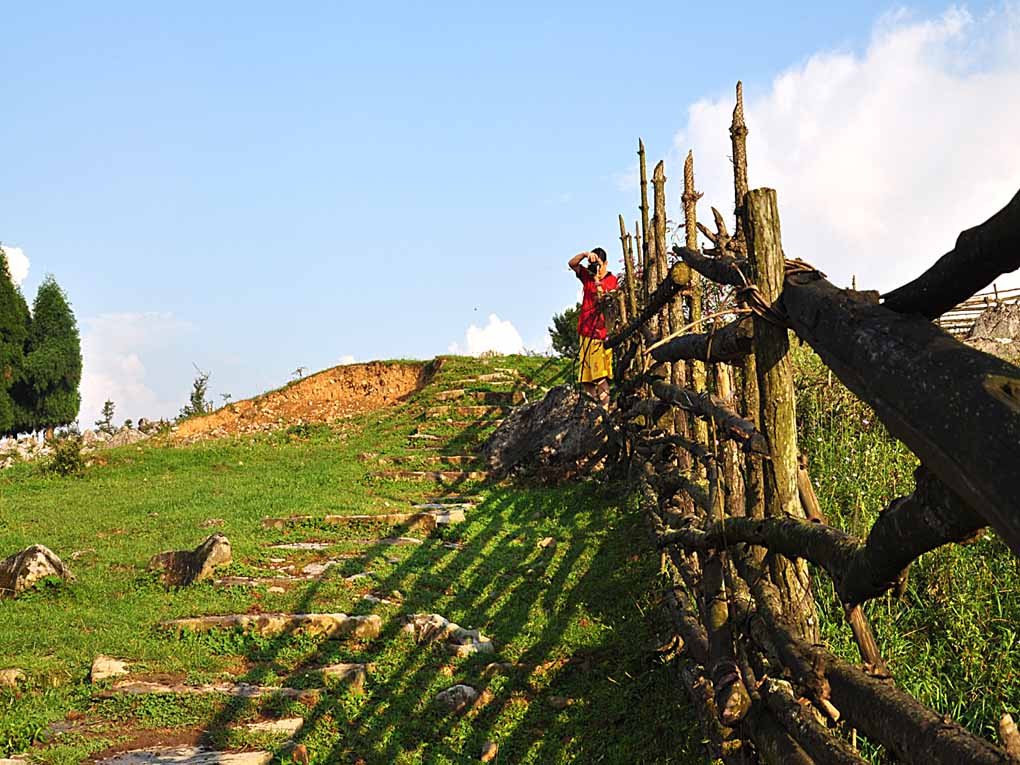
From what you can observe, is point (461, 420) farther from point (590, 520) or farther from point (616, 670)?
point (616, 670)

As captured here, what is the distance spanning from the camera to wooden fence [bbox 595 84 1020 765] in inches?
48.3

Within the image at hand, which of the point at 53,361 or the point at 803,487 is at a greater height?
the point at 53,361

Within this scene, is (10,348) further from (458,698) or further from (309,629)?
(458,698)

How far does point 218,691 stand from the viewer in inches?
188

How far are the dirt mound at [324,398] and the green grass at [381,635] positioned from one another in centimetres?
811

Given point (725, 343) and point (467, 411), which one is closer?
point (725, 343)

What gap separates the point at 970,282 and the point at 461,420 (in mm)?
13175

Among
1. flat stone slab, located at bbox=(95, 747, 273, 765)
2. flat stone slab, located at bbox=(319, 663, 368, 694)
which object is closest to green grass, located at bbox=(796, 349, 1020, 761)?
flat stone slab, located at bbox=(319, 663, 368, 694)

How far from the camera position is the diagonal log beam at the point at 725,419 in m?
3.06

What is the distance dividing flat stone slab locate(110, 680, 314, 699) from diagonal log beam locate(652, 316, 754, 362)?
282 cm

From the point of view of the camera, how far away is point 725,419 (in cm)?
348

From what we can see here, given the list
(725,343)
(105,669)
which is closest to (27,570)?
(105,669)

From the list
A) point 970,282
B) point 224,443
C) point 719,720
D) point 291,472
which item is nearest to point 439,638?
point 719,720

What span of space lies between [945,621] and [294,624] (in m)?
3.91
